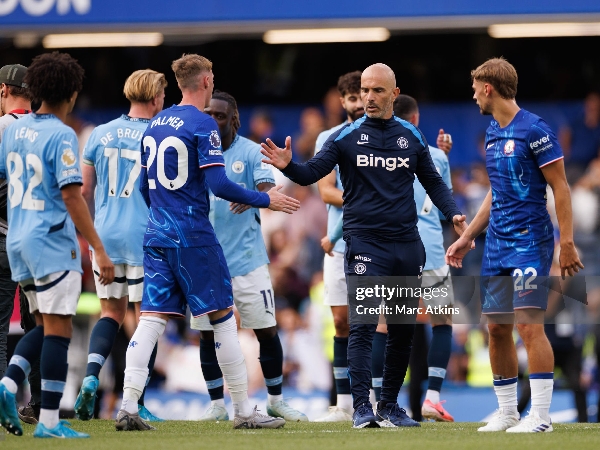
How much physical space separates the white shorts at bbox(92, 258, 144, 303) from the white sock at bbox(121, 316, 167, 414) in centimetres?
136

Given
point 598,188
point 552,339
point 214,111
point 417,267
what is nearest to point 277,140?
point 598,188

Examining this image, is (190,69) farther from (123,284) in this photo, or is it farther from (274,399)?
(274,399)

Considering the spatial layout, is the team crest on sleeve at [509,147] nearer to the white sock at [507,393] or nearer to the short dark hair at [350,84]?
the white sock at [507,393]

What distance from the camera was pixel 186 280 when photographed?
654 cm

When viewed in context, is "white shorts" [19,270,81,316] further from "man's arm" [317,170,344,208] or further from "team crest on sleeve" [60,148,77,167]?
"man's arm" [317,170,344,208]

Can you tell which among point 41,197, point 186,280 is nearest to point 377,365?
point 186,280

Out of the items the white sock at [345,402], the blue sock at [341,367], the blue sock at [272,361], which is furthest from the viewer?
the blue sock at [341,367]

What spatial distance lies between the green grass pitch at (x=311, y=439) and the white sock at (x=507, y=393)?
0.94 ft

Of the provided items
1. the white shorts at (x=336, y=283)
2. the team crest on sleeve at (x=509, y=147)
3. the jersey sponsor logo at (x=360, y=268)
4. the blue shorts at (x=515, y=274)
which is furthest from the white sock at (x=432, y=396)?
the team crest on sleeve at (x=509, y=147)

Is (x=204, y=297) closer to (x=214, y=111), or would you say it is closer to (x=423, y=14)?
(x=214, y=111)

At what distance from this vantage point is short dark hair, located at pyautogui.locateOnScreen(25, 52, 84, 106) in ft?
20.8

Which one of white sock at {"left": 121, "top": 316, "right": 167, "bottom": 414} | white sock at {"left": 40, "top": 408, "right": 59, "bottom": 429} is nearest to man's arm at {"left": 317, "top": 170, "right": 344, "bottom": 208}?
white sock at {"left": 121, "top": 316, "right": 167, "bottom": 414}

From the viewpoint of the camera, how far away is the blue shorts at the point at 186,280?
654 centimetres

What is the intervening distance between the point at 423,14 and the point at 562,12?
1643 mm
